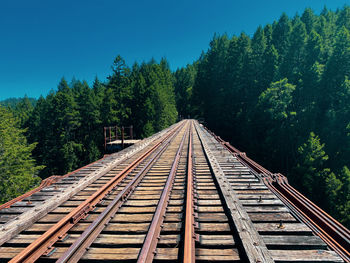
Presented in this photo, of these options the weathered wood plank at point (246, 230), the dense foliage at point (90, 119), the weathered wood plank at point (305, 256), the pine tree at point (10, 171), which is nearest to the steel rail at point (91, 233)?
the weathered wood plank at point (246, 230)

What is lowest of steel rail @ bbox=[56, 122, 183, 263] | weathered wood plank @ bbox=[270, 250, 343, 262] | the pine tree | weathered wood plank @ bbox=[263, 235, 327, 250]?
the pine tree

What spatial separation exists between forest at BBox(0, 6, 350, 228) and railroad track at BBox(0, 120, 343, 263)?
65.6ft

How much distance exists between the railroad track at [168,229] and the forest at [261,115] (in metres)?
20.0

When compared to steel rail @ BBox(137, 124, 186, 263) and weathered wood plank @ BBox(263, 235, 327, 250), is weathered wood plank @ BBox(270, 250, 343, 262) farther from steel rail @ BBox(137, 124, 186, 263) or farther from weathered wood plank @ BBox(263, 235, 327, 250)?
steel rail @ BBox(137, 124, 186, 263)

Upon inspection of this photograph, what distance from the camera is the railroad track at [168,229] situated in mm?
2936

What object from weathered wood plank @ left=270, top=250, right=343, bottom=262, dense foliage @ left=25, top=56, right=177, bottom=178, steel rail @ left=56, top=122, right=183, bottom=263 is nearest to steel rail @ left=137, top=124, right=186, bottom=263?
steel rail @ left=56, top=122, right=183, bottom=263

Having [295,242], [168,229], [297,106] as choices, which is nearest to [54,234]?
[168,229]

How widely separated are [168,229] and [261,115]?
1370 inches

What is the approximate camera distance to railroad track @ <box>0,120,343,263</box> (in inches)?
116

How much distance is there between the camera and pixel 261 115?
1356 inches

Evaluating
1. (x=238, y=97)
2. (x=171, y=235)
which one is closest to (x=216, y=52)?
(x=238, y=97)

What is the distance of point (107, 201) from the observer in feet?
16.4

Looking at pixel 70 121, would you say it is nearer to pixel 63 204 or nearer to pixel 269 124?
pixel 269 124

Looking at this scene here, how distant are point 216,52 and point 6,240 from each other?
211ft
